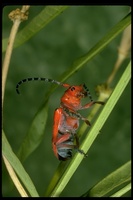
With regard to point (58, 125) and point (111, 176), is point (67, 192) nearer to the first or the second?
point (58, 125)

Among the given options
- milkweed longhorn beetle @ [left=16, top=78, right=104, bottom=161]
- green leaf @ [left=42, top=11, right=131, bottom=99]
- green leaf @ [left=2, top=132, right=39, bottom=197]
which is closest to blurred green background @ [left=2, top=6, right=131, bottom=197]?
milkweed longhorn beetle @ [left=16, top=78, right=104, bottom=161]

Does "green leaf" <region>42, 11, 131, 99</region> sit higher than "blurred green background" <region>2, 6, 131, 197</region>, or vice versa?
"green leaf" <region>42, 11, 131, 99</region>

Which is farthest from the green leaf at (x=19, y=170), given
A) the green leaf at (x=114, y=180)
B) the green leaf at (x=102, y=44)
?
the green leaf at (x=102, y=44)

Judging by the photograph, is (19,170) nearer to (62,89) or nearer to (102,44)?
(102,44)

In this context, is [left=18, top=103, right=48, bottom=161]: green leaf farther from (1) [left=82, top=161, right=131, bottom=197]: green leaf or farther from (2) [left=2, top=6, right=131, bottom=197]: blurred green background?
(2) [left=2, top=6, right=131, bottom=197]: blurred green background

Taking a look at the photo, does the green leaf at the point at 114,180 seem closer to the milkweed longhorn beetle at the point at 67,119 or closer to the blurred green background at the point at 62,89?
the milkweed longhorn beetle at the point at 67,119

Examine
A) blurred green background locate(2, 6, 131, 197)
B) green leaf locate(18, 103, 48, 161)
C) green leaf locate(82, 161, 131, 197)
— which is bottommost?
blurred green background locate(2, 6, 131, 197)
